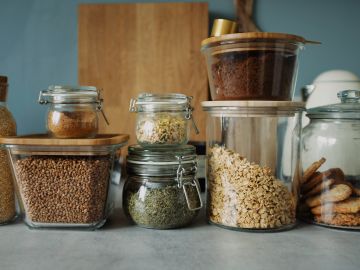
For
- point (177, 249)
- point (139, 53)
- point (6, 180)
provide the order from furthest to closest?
point (139, 53) < point (6, 180) < point (177, 249)

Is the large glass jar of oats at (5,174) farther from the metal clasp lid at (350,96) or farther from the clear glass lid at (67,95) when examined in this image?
the metal clasp lid at (350,96)

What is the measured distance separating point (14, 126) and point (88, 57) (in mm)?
737

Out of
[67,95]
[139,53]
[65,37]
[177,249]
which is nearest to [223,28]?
[67,95]

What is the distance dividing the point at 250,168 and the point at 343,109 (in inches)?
8.1

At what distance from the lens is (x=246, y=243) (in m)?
0.61

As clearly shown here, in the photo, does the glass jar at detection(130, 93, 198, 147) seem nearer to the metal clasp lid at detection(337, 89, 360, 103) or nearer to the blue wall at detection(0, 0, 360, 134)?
the metal clasp lid at detection(337, 89, 360, 103)

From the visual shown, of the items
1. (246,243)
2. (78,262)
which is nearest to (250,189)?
(246,243)

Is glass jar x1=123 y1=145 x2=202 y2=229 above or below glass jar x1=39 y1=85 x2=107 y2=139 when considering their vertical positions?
below

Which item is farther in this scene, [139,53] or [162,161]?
[139,53]

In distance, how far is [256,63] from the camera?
2.14 ft

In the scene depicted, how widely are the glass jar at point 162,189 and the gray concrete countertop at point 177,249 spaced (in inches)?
1.1

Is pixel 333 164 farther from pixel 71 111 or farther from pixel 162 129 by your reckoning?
pixel 71 111

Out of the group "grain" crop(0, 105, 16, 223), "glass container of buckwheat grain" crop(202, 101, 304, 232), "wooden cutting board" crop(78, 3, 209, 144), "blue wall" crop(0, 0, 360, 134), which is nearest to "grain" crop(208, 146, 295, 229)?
"glass container of buckwheat grain" crop(202, 101, 304, 232)

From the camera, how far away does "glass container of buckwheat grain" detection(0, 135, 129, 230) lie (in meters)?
0.62
